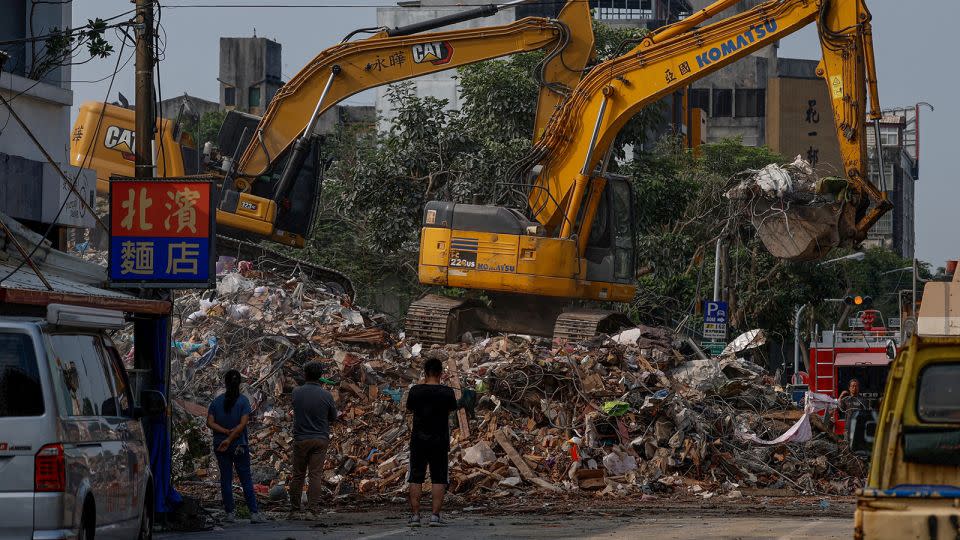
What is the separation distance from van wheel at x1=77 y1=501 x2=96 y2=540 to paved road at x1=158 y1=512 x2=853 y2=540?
3.71 meters

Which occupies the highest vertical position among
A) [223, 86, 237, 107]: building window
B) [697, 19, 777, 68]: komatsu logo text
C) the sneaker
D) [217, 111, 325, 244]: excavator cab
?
[223, 86, 237, 107]: building window

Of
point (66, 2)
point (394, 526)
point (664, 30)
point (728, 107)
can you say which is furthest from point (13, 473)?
point (728, 107)

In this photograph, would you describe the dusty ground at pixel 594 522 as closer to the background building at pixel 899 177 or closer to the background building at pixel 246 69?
the background building at pixel 246 69

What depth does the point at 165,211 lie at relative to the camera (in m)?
16.1

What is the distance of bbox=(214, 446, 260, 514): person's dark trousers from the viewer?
1605 centimetres

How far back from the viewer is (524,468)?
19.9 meters

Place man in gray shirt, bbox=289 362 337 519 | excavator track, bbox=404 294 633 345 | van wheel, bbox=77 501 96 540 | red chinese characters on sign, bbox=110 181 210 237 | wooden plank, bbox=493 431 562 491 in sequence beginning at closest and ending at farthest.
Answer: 1. van wheel, bbox=77 501 96 540
2. red chinese characters on sign, bbox=110 181 210 237
3. man in gray shirt, bbox=289 362 337 519
4. wooden plank, bbox=493 431 562 491
5. excavator track, bbox=404 294 633 345

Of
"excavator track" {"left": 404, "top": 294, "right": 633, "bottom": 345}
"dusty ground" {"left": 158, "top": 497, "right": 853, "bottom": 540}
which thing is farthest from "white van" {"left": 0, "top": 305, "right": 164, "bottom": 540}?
"excavator track" {"left": 404, "top": 294, "right": 633, "bottom": 345}

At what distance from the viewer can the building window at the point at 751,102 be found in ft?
330

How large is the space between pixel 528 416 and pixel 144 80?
781cm

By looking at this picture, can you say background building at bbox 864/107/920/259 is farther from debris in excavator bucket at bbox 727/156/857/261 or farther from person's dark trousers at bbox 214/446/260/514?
person's dark trousers at bbox 214/446/260/514

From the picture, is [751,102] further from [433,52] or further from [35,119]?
[35,119]

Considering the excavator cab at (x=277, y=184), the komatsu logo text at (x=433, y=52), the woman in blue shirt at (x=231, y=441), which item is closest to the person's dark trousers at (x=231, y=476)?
the woman in blue shirt at (x=231, y=441)

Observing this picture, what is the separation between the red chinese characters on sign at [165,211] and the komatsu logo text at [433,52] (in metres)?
13.6
